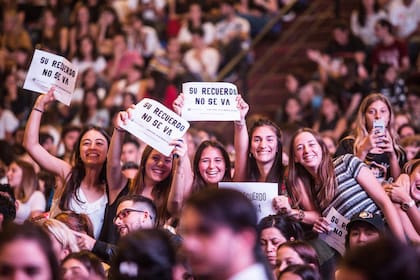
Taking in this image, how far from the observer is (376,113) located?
293 inches

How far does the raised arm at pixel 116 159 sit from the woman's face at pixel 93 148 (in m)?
0.16

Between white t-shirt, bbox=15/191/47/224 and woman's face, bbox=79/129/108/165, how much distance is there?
1216 millimetres

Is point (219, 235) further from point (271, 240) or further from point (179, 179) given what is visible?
point (179, 179)

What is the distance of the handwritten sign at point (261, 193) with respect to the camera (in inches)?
252

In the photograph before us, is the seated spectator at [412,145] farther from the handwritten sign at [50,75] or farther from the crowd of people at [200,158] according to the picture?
the handwritten sign at [50,75]

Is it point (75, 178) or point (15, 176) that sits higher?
point (15, 176)

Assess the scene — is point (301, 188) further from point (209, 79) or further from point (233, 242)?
point (209, 79)

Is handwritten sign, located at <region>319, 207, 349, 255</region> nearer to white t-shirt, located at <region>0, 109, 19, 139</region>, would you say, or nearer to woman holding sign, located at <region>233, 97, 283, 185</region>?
woman holding sign, located at <region>233, 97, 283, 185</region>

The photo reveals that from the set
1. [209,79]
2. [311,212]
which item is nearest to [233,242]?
[311,212]

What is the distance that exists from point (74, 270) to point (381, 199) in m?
2.25

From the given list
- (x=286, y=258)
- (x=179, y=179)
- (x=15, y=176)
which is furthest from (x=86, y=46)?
(x=286, y=258)

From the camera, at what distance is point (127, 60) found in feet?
45.9

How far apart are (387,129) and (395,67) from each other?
4474 mm

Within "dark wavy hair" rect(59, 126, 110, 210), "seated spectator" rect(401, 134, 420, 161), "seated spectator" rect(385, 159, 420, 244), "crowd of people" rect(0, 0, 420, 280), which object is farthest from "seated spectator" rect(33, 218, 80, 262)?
"seated spectator" rect(401, 134, 420, 161)
